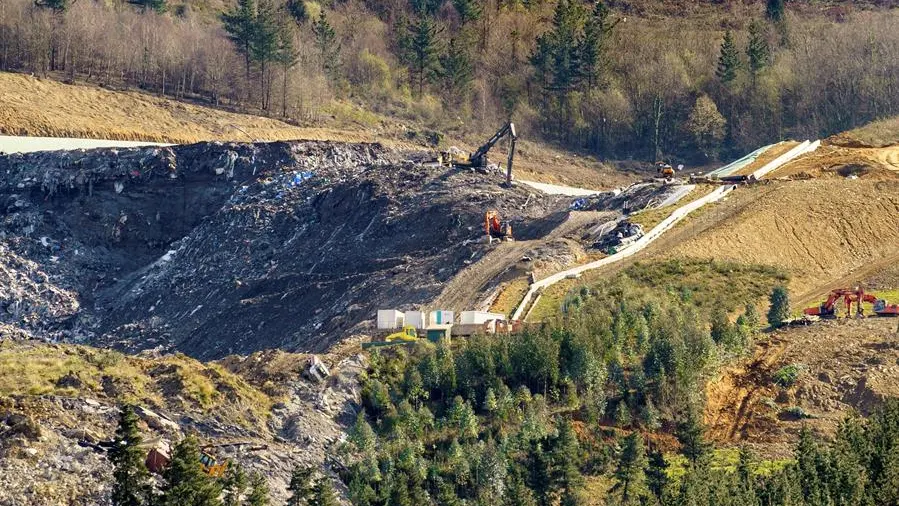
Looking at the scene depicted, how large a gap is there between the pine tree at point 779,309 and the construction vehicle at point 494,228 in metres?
14.7

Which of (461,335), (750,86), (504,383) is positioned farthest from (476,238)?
(750,86)

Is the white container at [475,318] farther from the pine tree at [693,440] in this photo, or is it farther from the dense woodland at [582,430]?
the pine tree at [693,440]

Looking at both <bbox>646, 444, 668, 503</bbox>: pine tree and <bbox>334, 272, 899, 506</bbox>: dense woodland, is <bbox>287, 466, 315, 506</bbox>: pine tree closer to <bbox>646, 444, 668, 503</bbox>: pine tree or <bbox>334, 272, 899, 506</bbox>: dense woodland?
<bbox>334, 272, 899, 506</bbox>: dense woodland

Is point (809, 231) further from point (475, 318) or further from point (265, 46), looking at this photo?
point (265, 46)

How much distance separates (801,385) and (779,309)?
20.1ft

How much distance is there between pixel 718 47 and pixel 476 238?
173 ft

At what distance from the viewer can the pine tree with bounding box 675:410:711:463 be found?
48219 mm

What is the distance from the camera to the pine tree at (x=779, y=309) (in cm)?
6100

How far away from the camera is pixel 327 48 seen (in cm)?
11500

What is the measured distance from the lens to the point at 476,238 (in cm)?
7362

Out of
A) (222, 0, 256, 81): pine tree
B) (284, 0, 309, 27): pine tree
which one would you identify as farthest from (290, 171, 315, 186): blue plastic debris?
(284, 0, 309, 27): pine tree

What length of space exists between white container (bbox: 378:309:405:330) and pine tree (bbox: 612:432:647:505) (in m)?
13.4

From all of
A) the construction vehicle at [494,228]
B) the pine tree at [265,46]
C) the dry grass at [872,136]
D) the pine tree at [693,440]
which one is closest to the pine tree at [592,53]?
the pine tree at [265,46]

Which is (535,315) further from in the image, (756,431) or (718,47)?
(718,47)
